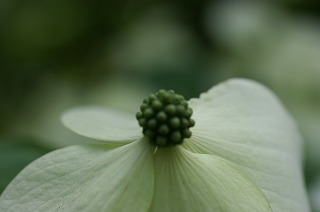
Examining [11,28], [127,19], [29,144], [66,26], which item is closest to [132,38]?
[127,19]

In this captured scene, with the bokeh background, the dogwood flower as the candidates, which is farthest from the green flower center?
the bokeh background

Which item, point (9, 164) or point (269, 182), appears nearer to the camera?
point (269, 182)

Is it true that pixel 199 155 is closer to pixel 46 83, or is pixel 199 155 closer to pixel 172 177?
pixel 172 177

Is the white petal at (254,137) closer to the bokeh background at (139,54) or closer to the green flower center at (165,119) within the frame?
the green flower center at (165,119)

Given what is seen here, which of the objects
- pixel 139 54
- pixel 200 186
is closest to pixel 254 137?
pixel 200 186

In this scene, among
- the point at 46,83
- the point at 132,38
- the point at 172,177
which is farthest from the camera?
the point at 132,38

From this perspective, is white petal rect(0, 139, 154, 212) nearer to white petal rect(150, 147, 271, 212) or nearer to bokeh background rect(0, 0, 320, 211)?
white petal rect(150, 147, 271, 212)
